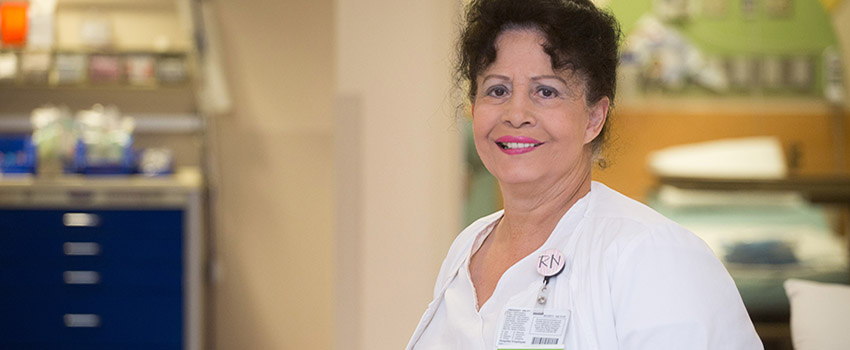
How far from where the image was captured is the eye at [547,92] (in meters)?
1.61

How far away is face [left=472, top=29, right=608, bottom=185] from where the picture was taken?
161cm

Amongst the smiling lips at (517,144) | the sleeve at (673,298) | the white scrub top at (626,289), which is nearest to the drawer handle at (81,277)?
the white scrub top at (626,289)

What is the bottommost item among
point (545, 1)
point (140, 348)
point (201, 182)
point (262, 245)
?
point (140, 348)

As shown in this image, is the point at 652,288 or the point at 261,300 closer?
the point at 652,288

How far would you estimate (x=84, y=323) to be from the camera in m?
4.46

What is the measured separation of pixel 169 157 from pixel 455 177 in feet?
6.07

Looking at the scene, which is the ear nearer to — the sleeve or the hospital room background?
the sleeve

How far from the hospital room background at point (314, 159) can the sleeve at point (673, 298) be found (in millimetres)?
1315

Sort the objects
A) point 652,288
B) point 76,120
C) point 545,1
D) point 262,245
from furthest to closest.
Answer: point 262,245, point 76,120, point 545,1, point 652,288

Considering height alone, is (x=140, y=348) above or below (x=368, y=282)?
below

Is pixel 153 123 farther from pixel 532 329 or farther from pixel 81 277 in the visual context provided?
pixel 532 329

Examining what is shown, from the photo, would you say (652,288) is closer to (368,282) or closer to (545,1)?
(545,1)

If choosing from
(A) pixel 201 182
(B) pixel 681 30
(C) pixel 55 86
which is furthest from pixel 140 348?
(B) pixel 681 30

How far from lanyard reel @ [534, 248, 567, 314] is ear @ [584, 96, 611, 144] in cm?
25
